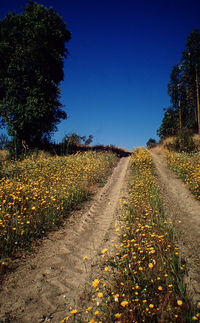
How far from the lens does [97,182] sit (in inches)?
400

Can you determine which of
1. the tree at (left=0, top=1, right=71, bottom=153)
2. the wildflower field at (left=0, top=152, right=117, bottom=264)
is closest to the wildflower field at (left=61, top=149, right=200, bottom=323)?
the wildflower field at (left=0, top=152, right=117, bottom=264)

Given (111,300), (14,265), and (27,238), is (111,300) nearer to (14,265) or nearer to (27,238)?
(14,265)

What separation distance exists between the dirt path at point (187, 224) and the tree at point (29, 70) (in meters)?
12.4

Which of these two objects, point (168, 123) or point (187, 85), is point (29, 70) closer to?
point (187, 85)

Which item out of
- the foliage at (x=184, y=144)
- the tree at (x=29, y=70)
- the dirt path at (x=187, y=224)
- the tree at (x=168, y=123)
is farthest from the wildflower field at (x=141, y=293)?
the tree at (x=168, y=123)

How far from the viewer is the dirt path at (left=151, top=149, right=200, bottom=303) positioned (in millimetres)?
2908

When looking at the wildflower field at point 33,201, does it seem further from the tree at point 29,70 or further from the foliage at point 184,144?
the foliage at point 184,144

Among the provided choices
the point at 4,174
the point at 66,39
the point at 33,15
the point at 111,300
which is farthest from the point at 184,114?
the point at 111,300

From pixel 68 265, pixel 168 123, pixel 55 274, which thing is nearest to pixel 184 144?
pixel 68 265

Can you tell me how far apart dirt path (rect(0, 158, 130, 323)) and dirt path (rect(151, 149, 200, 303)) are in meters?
1.79

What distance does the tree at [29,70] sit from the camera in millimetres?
15047

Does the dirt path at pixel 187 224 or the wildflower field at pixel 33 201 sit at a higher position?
the wildflower field at pixel 33 201

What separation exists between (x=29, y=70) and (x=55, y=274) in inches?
672

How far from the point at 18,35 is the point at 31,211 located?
60.2 feet
